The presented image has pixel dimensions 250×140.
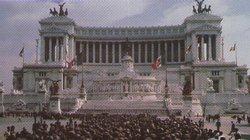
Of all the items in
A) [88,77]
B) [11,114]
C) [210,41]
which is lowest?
[11,114]

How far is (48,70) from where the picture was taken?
12569 cm

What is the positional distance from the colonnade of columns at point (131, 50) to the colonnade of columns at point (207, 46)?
721 cm

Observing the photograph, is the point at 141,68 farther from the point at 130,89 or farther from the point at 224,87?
the point at 130,89

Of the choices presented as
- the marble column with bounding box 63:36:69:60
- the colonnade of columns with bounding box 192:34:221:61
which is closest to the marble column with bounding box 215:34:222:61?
the colonnade of columns with bounding box 192:34:221:61

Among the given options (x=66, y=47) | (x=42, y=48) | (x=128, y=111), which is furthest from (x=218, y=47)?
(x=128, y=111)

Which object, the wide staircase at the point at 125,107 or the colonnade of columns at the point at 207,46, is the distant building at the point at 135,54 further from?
the wide staircase at the point at 125,107

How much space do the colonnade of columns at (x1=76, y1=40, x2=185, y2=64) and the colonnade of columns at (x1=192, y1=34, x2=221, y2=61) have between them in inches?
284

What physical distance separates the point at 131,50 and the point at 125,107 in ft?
Answer: 195

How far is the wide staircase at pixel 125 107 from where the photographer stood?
82.2 metres

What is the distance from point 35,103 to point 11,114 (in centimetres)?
1716

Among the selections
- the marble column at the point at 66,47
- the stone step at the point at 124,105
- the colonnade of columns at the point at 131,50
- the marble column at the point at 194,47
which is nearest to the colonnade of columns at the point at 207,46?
the marble column at the point at 194,47

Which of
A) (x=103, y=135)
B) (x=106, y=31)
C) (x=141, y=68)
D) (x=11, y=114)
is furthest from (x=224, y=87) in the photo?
(x=103, y=135)

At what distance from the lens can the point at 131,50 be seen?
145 m

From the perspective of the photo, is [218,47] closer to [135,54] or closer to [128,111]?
[135,54]
